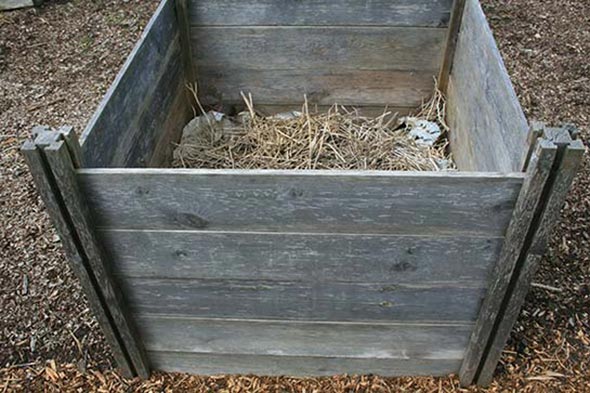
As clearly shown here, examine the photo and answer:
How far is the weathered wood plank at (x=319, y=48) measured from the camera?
2357 millimetres

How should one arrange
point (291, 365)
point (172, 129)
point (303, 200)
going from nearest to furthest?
point (303, 200), point (291, 365), point (172, 129)

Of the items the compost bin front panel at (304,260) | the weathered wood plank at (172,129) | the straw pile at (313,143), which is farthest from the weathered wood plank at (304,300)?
the straw pile at (313,143)

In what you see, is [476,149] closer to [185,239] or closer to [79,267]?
[185,239]

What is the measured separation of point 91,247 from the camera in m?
1.42

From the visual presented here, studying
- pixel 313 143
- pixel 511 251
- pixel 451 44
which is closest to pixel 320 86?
pixel 313 143

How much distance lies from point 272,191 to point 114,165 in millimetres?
567

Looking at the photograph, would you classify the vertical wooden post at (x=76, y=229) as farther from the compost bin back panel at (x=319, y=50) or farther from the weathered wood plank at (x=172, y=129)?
the compost bin back panel at (x=319, y=50)

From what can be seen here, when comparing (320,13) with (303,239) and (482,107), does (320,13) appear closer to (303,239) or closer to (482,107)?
(482,107)

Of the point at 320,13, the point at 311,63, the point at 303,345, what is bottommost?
the point at 303,345

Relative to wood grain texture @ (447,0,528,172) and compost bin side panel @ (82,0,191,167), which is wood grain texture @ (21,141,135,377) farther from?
wood grain texture @ (447,0,528,172)

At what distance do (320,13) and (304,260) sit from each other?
1.28 meters

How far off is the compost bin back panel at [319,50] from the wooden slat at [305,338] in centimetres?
120

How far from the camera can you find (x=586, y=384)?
1888 millimetres

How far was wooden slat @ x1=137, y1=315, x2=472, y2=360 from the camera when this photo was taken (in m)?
1.65
